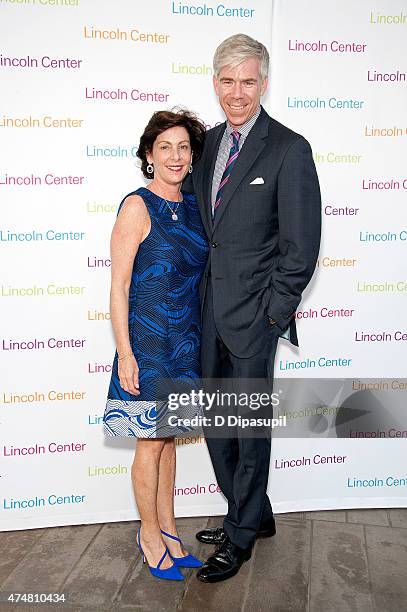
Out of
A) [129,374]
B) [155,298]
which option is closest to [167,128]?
[155,298]

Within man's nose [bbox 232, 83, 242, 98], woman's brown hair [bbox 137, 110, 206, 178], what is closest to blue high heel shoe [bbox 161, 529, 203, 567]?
woman's brown hair [bbox 137, 110, 206, 178]

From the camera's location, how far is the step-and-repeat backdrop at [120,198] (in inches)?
118

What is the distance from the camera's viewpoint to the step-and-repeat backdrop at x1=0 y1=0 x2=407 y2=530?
300 centimetres

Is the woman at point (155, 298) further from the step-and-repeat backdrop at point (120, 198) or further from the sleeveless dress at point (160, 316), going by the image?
the step-and-repeat backdrop at point (120, 198)

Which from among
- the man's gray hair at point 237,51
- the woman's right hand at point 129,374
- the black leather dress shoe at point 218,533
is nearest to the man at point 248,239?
the man's gray hair at point 237,51

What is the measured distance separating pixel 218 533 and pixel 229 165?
1.64 m

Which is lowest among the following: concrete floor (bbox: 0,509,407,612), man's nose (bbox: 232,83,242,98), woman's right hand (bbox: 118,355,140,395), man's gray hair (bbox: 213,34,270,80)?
concrete floor (bbox: 0,509,407,612)

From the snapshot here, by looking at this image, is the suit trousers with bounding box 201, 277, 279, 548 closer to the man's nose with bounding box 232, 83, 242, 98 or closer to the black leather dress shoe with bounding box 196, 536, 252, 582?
the black leather dress shoe with bounding box 196, 536, 252, 582

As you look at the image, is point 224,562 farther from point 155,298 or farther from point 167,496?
point 155,298

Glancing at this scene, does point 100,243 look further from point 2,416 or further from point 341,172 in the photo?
point 341,172

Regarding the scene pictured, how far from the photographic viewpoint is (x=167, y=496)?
2.82m

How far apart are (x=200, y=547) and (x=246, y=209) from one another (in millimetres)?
1508

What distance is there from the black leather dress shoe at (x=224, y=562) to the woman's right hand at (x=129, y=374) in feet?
2.54

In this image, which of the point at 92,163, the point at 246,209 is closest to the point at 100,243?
the point at 92,163
